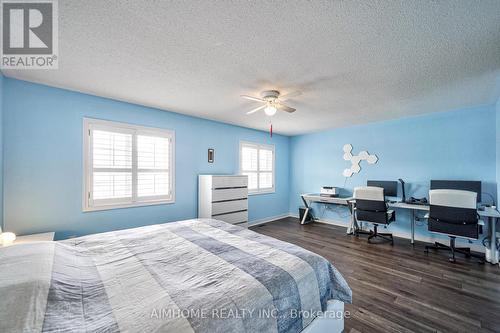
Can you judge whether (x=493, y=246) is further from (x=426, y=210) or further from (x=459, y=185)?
(x=459, y=185)

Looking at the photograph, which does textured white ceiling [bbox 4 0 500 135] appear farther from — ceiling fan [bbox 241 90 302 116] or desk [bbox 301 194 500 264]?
desk [bbox 301 194 500 264]

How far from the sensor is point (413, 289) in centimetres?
223

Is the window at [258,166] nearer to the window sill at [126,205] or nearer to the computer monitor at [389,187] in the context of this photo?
the window sill at [126,205]

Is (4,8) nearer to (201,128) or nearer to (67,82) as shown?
(67,82)

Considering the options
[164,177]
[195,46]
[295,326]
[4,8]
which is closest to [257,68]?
[195,46]

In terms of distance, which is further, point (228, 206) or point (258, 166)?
point (258, 166)

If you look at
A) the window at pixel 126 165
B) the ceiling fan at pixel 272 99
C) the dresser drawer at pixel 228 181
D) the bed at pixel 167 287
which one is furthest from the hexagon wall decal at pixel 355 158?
the window at pixel 126 165

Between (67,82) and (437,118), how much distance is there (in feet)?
19.0

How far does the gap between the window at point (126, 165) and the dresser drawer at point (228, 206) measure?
0.80 metres

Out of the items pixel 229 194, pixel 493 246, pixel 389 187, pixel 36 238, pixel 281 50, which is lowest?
pixel 493 246

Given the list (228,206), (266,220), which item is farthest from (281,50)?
(266,220)

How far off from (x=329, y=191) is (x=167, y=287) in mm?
4422

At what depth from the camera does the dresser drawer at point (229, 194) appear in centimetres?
372

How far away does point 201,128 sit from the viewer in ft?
13.4
